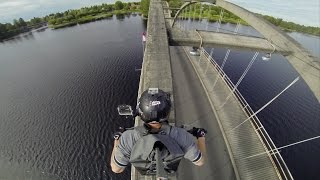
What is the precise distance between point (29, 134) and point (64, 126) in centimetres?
514

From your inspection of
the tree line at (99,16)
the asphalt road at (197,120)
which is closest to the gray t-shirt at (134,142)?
the asphalt road at (197,120)

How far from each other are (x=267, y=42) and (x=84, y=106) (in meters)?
31.7

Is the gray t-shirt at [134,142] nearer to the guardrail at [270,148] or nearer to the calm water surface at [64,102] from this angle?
the guardrail at [270,148]

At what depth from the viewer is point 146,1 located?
91.6 metres

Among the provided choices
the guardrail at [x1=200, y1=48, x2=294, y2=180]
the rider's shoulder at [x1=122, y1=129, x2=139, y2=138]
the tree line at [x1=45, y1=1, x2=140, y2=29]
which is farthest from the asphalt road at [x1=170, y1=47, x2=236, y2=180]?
the tree line at [x1=45, y1=1, x2=140, y2=29]

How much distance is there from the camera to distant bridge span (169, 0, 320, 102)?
948 cm

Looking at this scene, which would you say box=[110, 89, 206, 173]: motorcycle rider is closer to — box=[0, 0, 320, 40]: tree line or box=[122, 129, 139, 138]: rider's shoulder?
box=[122, 129, 139, 138]: rider's shoulder

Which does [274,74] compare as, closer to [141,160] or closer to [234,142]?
[234,142]

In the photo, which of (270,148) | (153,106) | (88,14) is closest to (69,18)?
(88,14)

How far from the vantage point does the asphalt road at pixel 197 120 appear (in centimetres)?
1733

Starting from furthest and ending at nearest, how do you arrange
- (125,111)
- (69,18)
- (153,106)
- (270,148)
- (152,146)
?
1. (69,18)
2. (270,148)
3. (125,111)
4. (153,106)
5. (152,146)

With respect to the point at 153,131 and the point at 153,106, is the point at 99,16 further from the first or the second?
the point at 153,131

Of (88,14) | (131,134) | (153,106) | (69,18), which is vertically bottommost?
(69,18)

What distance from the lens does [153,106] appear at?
195 inches
